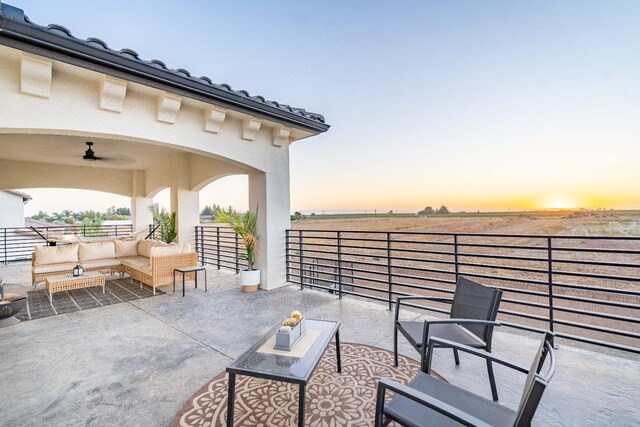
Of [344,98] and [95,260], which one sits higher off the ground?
[344,98]

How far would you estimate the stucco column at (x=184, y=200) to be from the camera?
7.41 metres

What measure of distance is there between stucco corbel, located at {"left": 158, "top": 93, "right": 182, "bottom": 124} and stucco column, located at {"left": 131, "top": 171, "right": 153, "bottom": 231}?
7.26 metres

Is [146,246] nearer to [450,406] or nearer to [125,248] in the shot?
[125,248]

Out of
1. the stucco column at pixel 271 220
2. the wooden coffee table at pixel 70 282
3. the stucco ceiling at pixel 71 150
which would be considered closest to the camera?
the wooden coffee table at pixel 70 282

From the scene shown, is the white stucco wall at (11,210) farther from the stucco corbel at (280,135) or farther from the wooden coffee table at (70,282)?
the stucco corbel at (280,135)

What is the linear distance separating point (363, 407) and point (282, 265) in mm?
3753

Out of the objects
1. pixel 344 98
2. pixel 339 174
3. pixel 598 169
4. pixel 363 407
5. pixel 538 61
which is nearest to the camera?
pixel 363 407

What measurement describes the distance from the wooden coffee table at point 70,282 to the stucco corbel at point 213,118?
3.46 metres

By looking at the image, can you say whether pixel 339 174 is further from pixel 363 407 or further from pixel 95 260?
pixel 363 407

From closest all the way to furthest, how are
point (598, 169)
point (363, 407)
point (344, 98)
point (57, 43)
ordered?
point (363, 407)
point (57, 43)
point (598, 169)
point (344, 98)

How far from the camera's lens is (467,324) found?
2.25 metres

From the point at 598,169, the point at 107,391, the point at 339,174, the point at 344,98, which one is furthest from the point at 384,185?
the point at 107,391

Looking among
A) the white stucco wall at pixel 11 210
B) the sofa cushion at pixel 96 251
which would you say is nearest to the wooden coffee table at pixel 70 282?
the sofa cushion at pixel 96 251

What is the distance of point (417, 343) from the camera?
2174 millimetres
